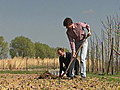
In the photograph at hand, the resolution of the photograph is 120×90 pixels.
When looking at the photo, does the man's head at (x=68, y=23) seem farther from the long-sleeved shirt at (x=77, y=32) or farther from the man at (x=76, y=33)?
the long-sleeved shirt at (x=77, y=32)

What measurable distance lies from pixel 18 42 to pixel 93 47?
2626cm

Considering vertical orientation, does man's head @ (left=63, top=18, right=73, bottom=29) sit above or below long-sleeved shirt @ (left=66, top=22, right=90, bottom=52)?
above

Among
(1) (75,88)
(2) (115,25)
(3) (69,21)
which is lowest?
(1) (75,88)

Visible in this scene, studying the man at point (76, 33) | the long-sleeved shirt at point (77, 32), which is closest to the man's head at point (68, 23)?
the man at point (76, 33)

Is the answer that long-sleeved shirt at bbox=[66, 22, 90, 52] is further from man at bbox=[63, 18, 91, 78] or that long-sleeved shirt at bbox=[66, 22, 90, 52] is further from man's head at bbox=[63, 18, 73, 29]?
man's head at bbox=[63, 18, 73, 29]

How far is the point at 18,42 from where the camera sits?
130 ft

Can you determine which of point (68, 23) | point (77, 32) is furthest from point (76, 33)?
point (68, 23)

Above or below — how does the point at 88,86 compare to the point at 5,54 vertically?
below

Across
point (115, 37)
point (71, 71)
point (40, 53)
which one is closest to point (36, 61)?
point (115, 37)

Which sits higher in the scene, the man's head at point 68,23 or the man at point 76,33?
the man's head at point 68,23

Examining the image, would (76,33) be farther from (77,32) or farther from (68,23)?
(68,23)

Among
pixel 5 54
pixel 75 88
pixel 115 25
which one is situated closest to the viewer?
pixel 75 88

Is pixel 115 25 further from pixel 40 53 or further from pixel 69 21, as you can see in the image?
pixel 40 53

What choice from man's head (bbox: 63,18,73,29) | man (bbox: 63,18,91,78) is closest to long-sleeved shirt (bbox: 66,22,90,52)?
man (bbox: 63,18,91,78)
